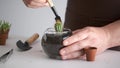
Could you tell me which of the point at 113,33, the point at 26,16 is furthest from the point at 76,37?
the point at 26,16

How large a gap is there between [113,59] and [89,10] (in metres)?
0.30

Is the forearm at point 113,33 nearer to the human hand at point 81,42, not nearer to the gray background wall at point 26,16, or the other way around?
the human hand at point 81,42

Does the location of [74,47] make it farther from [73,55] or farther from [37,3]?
[37,3]

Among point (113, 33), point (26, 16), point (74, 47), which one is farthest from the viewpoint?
point (26, 16)

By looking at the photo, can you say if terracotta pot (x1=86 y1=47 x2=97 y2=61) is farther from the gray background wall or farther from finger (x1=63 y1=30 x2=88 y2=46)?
the gray background wall

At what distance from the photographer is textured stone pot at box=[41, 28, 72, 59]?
2.22 ft

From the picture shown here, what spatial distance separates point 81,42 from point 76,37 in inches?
0.8

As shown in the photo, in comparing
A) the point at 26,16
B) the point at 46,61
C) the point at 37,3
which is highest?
the point at 37,3

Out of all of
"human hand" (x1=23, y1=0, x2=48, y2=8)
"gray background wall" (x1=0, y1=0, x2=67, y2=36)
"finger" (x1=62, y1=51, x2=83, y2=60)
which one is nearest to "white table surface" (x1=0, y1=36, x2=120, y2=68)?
"finger" (x1=62, y1=51, x2=83, y2=60)

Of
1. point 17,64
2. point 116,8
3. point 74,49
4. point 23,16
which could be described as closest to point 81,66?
point 74,49

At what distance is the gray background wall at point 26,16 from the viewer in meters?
1.73

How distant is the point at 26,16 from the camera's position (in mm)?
1766

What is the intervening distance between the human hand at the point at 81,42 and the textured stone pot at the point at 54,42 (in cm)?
1

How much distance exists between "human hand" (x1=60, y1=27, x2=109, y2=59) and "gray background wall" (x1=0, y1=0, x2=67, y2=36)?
1.02 meters
